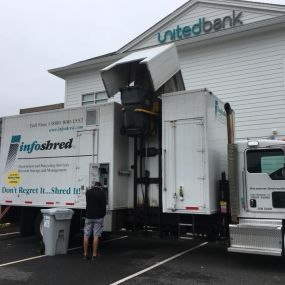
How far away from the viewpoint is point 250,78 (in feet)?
47.6

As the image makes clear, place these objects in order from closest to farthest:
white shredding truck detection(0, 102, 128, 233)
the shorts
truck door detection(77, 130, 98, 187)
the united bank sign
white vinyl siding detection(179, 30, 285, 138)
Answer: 1. the shorts
2. white shredding truck detection(0, 102, 128, 233)
3. truck door detection(77, 130, 98, 187)
4. white vinyl siding detection(179, 30, 285, 138)
5. the united bank sign

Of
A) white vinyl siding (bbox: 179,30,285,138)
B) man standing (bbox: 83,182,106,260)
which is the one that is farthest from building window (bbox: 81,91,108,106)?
man standing (bbox: 83,182,106,260)

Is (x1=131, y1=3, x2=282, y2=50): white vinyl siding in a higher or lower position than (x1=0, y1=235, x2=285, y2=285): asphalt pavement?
higher

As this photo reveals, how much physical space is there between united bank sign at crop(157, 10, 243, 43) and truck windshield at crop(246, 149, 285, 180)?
30.0 feet

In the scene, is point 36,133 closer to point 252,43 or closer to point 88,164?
point 88,164

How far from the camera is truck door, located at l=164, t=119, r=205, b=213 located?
27.1 feet

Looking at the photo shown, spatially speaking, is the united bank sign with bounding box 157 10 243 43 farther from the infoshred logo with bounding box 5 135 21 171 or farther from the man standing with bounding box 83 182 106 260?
the man standing with bounding box 83 182 106 260

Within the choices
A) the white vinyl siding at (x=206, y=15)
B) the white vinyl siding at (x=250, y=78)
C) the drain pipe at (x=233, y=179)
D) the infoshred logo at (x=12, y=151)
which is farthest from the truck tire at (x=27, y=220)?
the white vinyl siding at (x=206, y=15)

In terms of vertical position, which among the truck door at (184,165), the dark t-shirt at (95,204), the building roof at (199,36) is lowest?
the dark t-shirt at (95,204)

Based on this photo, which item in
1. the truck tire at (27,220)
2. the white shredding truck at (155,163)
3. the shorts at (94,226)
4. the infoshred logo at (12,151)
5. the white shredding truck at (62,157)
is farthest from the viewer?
the infoshred logo at (12,151)

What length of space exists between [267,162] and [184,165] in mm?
1684

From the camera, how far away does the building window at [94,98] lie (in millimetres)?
18234

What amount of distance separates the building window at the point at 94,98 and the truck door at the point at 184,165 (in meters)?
9.85

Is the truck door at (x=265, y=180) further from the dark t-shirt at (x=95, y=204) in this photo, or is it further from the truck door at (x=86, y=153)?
the truck door at (x=86, y=153)
